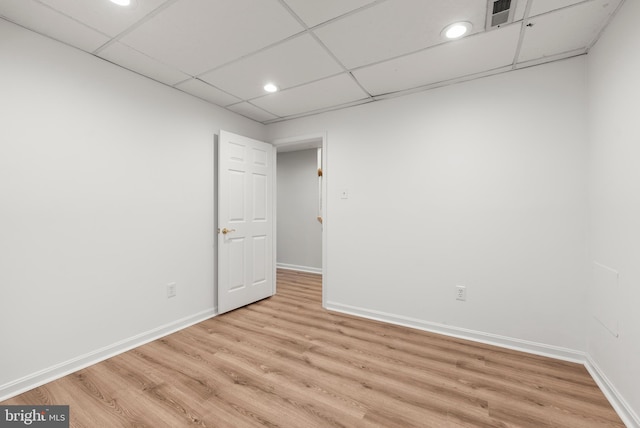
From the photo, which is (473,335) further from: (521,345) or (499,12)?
(499,12)

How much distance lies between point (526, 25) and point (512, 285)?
6.63ft

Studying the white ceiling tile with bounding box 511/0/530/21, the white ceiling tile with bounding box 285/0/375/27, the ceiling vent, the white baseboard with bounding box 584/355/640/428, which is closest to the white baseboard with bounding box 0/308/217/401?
the white ceiling tile with bounding box 285/0/375/27

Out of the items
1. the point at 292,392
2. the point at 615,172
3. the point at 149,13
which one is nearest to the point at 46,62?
the point at 149,13

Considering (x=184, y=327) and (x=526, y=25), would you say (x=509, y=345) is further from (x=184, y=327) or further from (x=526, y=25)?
(x=184, y=327)

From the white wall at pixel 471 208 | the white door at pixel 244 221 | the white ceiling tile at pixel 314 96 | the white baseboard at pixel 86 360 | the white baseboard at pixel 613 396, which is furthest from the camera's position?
the white door at pixel 244 221

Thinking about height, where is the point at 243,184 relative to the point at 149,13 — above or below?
below

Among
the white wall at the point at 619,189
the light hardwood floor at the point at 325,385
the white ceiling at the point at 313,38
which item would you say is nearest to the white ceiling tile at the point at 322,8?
the white ceiling at the point at 313,38

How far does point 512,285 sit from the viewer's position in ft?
8.01

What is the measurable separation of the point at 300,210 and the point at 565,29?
4456 millimetres

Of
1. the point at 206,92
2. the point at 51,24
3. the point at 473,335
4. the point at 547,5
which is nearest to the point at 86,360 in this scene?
the point at 51,24

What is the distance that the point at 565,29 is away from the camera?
1889mm

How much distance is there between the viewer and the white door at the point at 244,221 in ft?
10.5

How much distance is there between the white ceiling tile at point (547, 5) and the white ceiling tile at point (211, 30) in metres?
1.47

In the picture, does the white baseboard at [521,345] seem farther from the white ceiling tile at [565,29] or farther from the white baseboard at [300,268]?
the white ceiling tile at [565,29]
